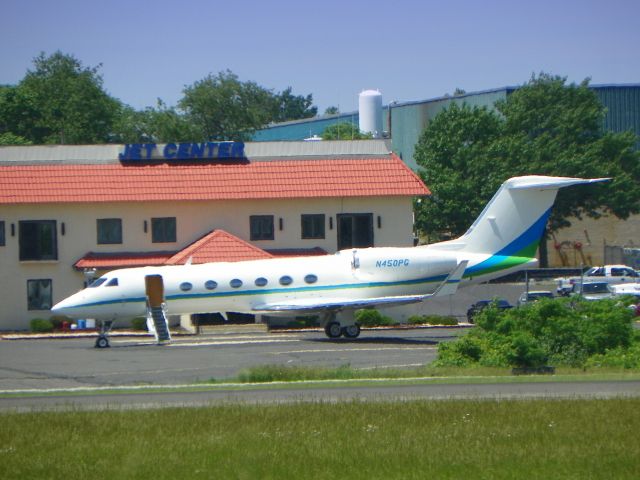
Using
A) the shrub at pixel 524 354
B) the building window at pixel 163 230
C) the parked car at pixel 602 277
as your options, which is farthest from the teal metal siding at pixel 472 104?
the shrub at pixel 524 354

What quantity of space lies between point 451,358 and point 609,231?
179 feet

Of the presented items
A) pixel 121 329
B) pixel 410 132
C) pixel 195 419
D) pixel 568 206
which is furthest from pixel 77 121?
pixel 195 419

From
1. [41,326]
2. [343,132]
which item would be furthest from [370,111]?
[41,326]

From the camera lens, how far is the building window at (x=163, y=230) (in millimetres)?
49094

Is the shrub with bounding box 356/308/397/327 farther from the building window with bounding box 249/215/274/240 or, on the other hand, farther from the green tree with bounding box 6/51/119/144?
the green tree with bounding box 6/51/119/144

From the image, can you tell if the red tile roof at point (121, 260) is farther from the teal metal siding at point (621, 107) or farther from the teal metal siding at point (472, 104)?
the teal metal siding at point (621, 107)

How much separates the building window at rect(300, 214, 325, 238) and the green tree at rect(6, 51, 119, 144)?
4722 cm

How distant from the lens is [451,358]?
27453 mm

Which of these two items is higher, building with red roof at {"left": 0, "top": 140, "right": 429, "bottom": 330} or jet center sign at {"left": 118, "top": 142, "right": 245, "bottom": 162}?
jet center sign at {"left": 118, "top": 142, "right": 245, "bottom": 162}

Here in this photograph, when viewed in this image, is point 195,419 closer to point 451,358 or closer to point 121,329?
point 451,358

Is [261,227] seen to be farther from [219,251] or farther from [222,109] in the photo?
[222,109]

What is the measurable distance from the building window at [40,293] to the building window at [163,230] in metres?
5.06

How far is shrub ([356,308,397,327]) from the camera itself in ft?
149

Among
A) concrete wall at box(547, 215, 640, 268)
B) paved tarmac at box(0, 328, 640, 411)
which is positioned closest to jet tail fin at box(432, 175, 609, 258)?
paved tarmac at box(0, 328, 640, 411)
